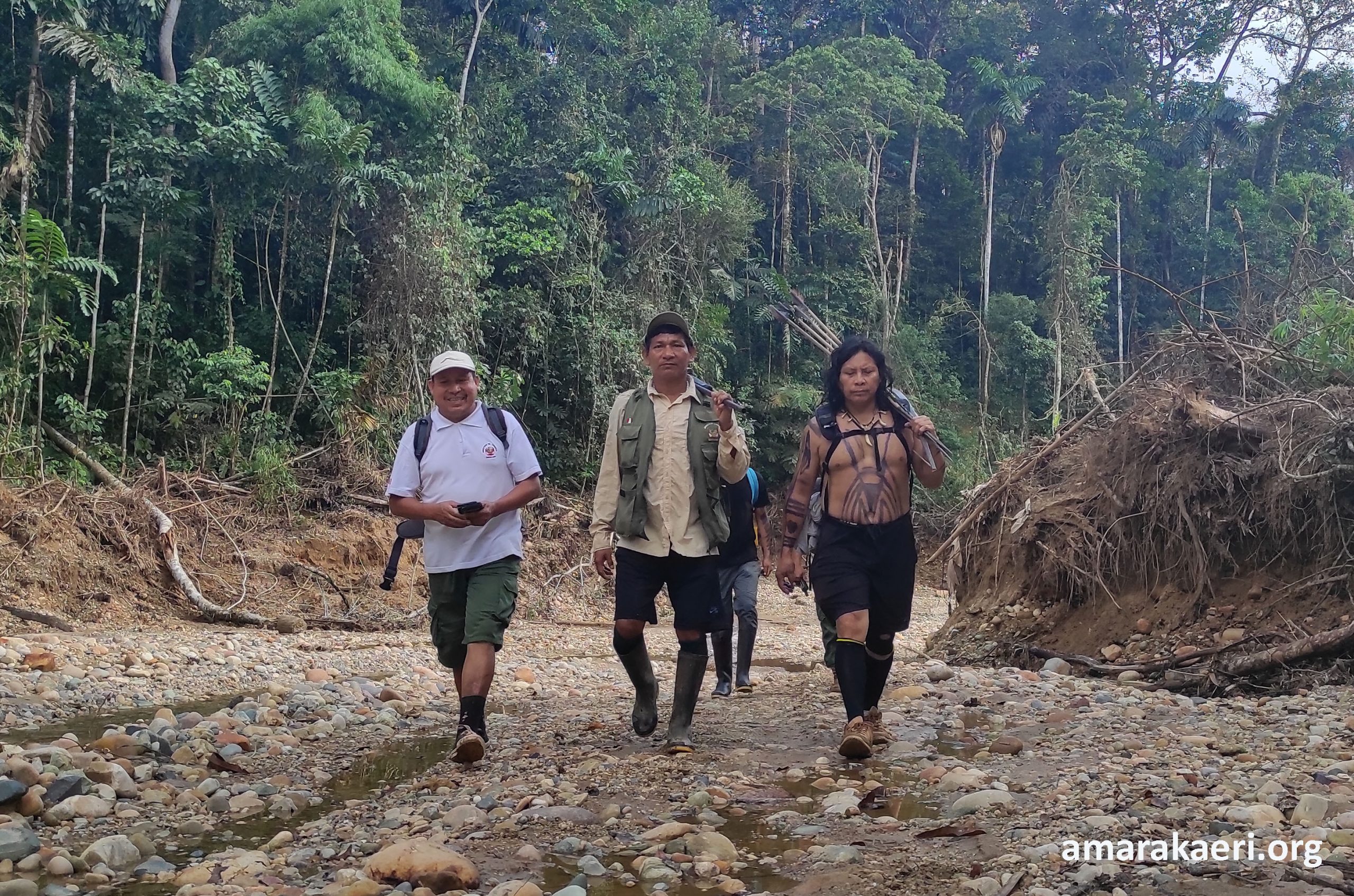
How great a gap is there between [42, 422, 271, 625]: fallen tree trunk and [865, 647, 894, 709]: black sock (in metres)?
7.49

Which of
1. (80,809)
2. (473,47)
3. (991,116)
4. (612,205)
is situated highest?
(991,116)

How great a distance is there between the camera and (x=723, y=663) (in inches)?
260

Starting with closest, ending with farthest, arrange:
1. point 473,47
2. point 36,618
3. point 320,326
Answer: point 36,618, point 320,326, point 473,47

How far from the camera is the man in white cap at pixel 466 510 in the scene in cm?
443

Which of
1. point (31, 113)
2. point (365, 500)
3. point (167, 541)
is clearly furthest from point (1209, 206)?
point (167, 541)

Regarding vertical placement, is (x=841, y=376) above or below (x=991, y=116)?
below

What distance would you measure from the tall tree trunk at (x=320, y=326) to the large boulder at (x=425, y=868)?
12723mm

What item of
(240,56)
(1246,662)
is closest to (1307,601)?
(1246,662)

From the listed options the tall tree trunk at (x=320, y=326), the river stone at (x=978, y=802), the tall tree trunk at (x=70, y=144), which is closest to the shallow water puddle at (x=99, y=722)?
the river stone at (x=978, y=802)

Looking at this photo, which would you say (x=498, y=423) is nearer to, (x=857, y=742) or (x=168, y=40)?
(x=857, y=742)

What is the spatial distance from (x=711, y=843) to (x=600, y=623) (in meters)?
11.3

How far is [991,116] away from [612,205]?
17.5 metres

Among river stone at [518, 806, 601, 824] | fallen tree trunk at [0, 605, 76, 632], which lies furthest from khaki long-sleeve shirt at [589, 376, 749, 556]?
fallen tree trunk at [0, 605, 76, 632]

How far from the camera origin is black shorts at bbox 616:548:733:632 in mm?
4523
